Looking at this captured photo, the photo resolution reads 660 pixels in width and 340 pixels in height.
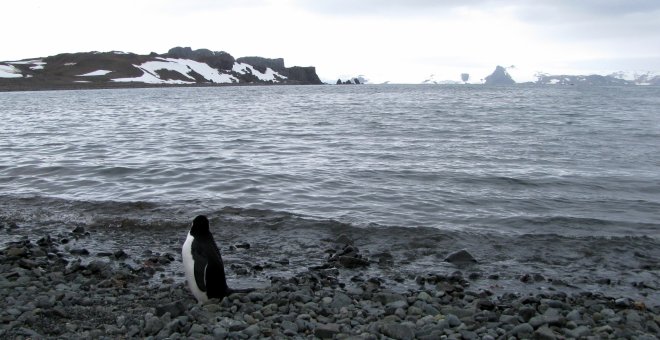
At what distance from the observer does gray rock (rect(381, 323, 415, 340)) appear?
591 centimetres

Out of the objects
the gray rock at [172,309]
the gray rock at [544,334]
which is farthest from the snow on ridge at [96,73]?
the gray rock at [544,334]

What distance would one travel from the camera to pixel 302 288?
7727mm

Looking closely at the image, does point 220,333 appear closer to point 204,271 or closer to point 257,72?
point 204,271

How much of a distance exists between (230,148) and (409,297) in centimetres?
1778

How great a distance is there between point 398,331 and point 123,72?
13784 centimetres

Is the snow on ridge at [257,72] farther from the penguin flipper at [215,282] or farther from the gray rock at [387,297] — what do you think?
the gray rock at [387,297]

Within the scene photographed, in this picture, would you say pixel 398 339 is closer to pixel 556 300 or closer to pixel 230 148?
pixel 556 300

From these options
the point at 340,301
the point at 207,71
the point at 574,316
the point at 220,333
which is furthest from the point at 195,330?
the point at 207,71

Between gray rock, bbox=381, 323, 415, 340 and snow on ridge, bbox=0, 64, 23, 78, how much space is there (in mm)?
121766

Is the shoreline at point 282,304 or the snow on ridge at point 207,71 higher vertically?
the snow on ridge at point 207,71

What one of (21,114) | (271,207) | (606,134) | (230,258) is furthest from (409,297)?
(21,114)

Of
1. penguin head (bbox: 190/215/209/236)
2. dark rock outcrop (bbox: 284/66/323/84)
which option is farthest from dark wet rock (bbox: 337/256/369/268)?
dark rock outcrop (bbox: 284/66/323/84)

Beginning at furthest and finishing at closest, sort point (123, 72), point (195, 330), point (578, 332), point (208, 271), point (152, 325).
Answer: point (123, 72) → point (208, 271) → point (578, 332) → point (152, 325) → point (195, 330)

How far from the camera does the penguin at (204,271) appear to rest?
7.39 metres
